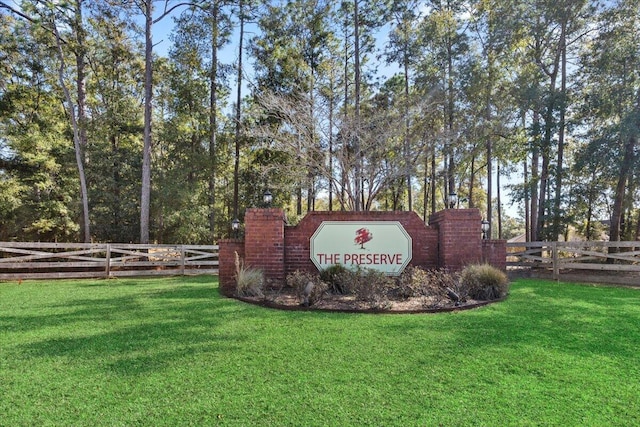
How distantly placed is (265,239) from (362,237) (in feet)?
6.35

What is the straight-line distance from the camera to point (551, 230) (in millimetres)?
13578

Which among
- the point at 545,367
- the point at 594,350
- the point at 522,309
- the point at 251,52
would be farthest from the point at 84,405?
the point at 251,52

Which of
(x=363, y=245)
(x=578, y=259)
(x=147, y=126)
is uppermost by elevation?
(x=147, y=126)

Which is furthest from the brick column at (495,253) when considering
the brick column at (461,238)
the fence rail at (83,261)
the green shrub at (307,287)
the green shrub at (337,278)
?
the fence rail at (83,261)

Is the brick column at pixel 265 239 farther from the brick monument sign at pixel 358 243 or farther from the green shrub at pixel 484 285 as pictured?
the green shrub at pixel 484 285

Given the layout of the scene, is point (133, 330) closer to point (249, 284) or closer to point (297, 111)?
point (249, 284)

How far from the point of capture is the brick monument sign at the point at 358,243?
265 inches

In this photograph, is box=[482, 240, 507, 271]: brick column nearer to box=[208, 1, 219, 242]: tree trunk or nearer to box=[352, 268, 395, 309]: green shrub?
box=[352, 268, 395, 309]: green shrub

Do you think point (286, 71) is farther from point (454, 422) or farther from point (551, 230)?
point (454, 422)

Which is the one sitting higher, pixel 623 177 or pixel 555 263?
pixel 623 177

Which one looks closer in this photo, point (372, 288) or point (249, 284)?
point (372, 288)

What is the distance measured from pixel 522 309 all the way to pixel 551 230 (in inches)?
426

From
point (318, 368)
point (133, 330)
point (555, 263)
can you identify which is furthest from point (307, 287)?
point (555, 263)

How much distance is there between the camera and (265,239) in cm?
673
